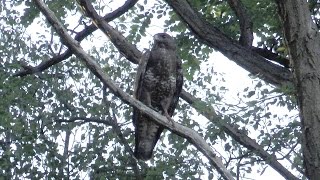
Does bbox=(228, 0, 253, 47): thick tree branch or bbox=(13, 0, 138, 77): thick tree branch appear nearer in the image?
bbox=(228, 0, 253, 47): thick tree branch

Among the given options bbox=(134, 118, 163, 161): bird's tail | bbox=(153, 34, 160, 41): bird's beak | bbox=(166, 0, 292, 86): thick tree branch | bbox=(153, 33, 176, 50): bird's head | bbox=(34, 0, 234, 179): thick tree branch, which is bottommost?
bbox=(34, 0, 234, 179): thick tree branch

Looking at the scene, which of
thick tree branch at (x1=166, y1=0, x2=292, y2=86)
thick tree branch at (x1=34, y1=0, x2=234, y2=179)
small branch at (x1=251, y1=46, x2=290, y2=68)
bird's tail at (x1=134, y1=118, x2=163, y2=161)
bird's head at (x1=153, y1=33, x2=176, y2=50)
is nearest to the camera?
thick tree branch at (x1=34, y1=0, x2=234, y2=179)

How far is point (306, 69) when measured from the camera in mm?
5781

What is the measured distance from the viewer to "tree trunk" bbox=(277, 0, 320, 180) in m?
5.55

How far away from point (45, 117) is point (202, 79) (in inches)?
84.3

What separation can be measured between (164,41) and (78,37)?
3.15ft

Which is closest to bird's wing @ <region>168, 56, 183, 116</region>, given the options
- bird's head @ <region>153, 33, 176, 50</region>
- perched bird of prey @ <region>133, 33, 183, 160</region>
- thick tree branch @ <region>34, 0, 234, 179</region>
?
perched bird of prey @ <region>133, 33, 183, 160</region>

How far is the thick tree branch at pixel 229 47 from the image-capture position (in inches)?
282

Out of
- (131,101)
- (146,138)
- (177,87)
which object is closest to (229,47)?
(177,87)

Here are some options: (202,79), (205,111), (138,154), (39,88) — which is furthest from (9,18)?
(205,111)

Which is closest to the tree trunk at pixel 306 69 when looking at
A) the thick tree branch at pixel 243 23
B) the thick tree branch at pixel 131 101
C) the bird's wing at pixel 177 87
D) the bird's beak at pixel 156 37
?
the thick tree branch at pixel 131 101

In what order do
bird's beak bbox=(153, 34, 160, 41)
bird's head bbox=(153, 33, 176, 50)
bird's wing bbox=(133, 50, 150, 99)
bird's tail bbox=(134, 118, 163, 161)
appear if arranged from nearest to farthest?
bird's tail bbox=(134, 118, 163, 161)
bird's wing bbox=(133, 50, 150, 99)
bird's head bbox=(153, 33, 176, 50)
bird's beak bbox=(153, 34, 160, 41)

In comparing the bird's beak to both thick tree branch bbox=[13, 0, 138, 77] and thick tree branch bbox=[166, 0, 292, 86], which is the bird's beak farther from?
thick tree branch bbox=[166, 0, 292, 86]

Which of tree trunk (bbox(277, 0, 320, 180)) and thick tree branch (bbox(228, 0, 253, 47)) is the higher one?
thick tree branch (bbox(228, 0, 253, 47))
